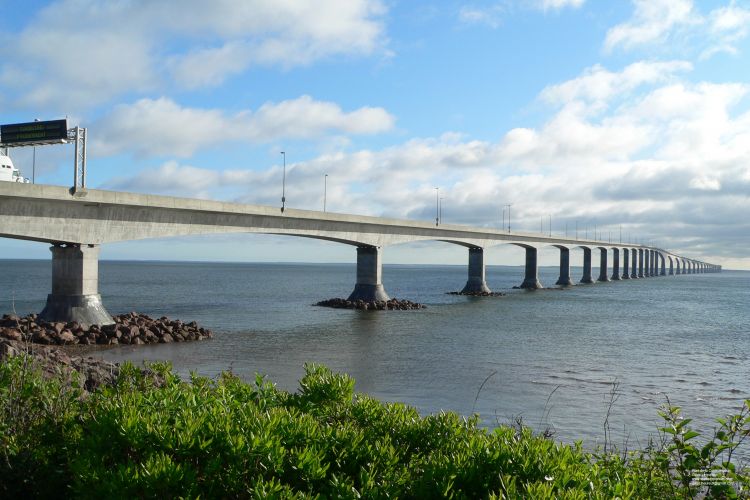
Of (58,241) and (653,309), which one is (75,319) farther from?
(653,309)

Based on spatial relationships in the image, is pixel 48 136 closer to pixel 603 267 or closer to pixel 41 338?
pixel 41 338

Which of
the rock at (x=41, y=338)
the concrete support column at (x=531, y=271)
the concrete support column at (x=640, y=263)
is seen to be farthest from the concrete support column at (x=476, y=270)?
the concrete support column at (x=640, y=263)

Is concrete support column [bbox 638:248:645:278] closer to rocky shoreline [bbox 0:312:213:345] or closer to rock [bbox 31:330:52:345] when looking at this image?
rocky shoreline [bbox 0:312:213:345]

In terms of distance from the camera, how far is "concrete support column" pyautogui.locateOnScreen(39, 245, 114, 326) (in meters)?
31.1

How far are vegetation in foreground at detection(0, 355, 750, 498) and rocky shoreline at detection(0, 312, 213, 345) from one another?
71.7ft

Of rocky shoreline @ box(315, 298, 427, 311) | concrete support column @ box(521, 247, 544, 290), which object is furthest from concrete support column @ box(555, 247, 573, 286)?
rocky shoreline @ box(315, 298, 427, 311)

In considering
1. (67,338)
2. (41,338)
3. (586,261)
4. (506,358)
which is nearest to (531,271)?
(586,261)

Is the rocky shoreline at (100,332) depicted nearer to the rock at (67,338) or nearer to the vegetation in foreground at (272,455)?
the rock at (67,338)

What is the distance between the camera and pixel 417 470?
6164mm

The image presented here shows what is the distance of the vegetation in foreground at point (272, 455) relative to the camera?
540cm

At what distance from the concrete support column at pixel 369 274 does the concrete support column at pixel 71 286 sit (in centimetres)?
2803

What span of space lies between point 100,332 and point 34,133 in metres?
10.8

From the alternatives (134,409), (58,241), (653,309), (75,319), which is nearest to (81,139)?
(58,241)

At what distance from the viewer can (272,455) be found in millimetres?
5684
